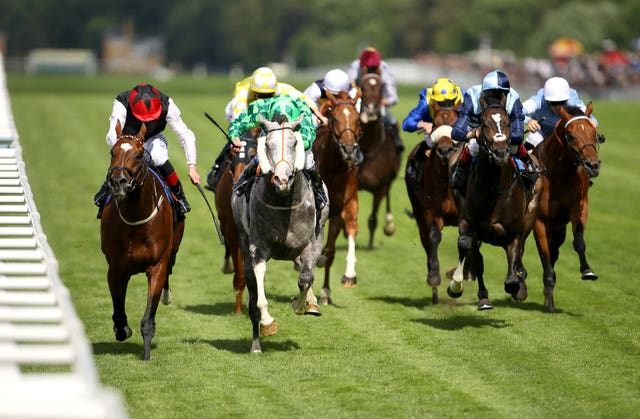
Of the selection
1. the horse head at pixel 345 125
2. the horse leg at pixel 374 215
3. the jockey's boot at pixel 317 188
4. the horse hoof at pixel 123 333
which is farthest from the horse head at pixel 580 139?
the horse leg at pixel 374 215

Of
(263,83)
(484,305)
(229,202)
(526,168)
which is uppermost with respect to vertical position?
(263,83)

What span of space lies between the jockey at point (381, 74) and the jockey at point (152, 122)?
17.7ft

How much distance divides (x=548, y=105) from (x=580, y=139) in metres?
1.66

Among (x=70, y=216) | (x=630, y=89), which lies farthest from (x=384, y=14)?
(x=70, y=216)

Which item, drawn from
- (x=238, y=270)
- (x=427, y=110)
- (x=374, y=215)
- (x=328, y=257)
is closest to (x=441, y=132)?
(x=427, y=110)

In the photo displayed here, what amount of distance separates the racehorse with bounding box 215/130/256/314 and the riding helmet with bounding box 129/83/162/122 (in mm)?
1325

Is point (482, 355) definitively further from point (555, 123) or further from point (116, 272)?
point (555, 123)

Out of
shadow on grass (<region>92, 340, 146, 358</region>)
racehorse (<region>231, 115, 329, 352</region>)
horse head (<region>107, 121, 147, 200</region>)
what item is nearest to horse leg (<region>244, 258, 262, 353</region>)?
racehorse (<region>231, 115, 329, 352</region>)

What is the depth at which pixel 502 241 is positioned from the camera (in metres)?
12.4

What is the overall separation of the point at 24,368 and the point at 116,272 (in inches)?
46.8

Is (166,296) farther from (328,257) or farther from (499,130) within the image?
(499,130)

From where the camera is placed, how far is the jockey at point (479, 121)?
39.6 feet

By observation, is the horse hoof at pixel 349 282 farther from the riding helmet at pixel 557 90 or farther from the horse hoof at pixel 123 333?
the horse hoof at pixel 123 333

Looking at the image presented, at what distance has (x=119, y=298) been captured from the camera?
36.7 feet
